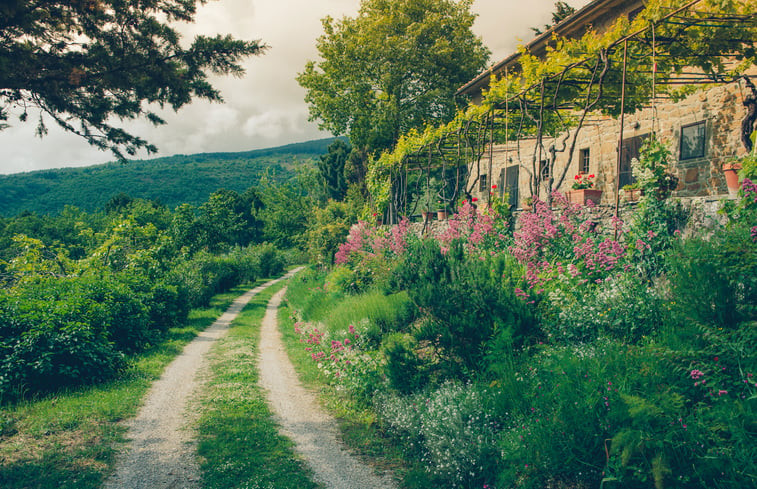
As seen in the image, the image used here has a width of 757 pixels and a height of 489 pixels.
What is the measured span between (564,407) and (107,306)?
1070cm

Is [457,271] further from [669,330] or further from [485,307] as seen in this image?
[669,330]

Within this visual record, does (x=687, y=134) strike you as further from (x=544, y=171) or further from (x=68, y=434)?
(x=68, y=434)

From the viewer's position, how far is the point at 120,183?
247ft

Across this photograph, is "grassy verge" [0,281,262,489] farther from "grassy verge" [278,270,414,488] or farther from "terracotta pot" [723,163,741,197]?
"terracotta pot" [723,163,741,197]

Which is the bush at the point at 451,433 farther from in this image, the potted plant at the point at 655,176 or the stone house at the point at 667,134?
the stone house at the point at 667,134

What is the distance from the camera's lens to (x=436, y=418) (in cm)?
A: 491

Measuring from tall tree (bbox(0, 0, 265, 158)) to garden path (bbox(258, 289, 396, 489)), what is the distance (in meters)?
A: 4.56

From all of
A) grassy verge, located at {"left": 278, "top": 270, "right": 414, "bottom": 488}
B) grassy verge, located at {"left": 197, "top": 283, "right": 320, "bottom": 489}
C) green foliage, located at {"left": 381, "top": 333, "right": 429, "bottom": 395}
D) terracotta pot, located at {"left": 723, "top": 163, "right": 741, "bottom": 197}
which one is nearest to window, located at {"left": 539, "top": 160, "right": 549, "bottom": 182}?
terracotta pot, located at {"left": 723, "top": 163, "right": 741, "bottom": 197}

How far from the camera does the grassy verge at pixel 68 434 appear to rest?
466 centimetres

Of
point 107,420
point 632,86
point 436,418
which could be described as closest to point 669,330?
point 436,418

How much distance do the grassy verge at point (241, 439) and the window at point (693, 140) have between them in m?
12.1

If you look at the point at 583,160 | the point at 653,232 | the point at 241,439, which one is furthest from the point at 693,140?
the point at 241,439

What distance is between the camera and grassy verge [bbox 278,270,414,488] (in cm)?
516

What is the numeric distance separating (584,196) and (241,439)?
294 inches
